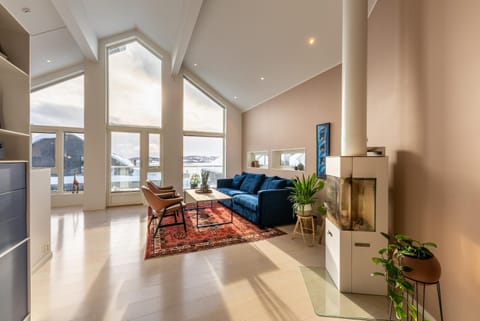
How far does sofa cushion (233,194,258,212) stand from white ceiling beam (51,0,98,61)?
4.60m

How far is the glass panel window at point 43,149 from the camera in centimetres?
516

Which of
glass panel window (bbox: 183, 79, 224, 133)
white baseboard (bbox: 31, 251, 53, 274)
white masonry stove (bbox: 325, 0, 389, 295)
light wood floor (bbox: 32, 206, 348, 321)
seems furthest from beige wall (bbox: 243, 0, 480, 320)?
glass panel window (bbox: 183, 79, 224, 133)

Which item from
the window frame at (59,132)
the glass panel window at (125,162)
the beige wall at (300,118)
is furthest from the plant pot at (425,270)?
the window frame at (59,132)

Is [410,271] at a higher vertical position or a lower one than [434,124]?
lower

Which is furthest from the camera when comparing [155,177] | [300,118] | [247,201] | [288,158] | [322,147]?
[155,177]

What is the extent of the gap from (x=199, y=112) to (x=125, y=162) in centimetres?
268

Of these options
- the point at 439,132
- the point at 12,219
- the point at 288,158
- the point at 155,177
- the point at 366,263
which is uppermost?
the point at 439,132

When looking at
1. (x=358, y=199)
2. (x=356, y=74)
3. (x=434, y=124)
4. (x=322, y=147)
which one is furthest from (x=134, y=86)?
(x=434, y=124)

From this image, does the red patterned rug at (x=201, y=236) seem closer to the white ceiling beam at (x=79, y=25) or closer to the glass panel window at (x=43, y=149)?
the glass panel window at (x=43, y=149)

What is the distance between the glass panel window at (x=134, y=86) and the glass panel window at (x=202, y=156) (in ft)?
3.83

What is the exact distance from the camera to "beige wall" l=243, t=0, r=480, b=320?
1372 mm

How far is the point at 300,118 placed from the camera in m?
4.39

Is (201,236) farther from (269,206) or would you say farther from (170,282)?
(269,206)

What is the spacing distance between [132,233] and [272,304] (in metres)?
2.76
